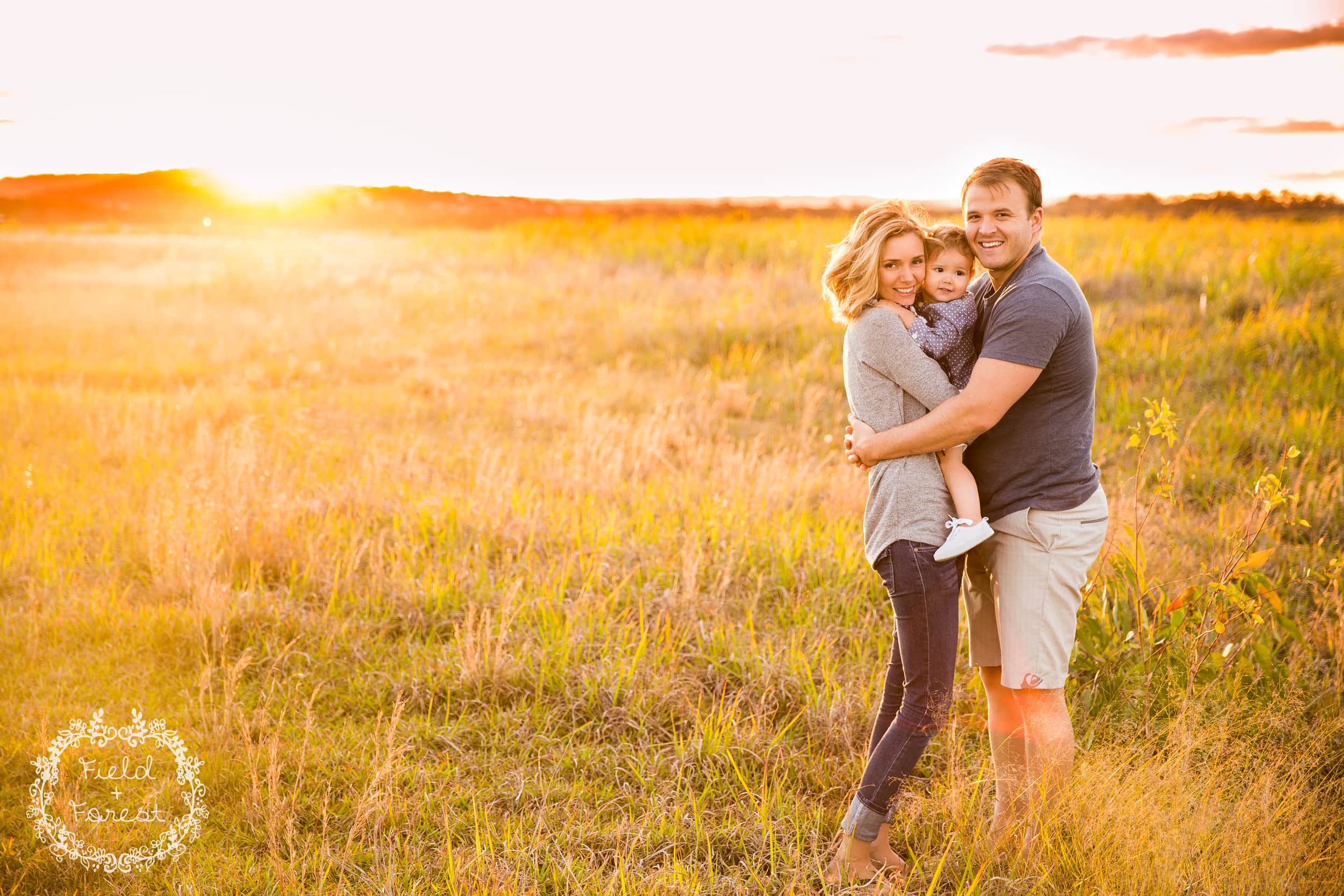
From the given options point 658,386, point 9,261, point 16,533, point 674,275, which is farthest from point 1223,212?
point 9,261

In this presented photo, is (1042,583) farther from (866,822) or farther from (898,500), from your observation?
(866,822)

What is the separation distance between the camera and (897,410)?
2787 millimetres

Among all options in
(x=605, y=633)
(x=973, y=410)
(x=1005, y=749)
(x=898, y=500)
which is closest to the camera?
(x=973, y=410)

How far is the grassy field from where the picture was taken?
3025 mm

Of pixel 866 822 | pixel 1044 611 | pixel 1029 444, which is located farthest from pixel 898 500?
pixel 866 822

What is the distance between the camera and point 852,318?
2.83 metres

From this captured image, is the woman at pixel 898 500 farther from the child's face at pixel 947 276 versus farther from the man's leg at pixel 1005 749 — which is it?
the man's leg at pixel 1005 749

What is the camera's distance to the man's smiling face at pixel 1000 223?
2.76m

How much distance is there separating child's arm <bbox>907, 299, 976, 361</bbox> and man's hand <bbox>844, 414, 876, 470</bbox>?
0.33 metres

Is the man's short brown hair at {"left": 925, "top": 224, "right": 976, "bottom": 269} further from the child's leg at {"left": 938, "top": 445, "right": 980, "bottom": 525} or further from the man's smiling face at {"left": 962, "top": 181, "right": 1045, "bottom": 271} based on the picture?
the child's leg at {"left": 938, "top": 445, "right": 980, "bottom": 525}

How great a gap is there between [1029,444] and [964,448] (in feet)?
0.74

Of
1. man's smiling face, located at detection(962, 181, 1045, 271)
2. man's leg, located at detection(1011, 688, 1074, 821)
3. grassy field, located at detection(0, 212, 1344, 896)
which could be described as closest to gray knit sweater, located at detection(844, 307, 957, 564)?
man's smiling face, located at detection(962, 181, 1045, 271)

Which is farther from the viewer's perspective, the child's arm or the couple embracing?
the child's arm

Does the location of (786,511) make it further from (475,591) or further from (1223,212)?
(1223,212)
